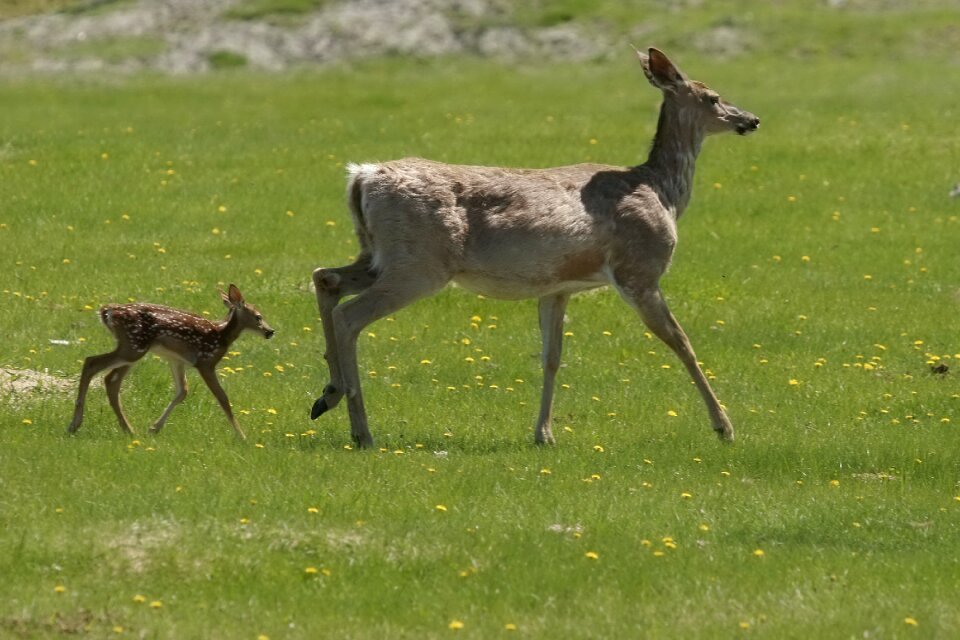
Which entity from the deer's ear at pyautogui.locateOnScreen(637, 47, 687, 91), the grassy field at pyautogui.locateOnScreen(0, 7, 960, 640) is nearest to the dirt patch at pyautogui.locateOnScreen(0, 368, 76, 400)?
the grassy field at pyautogui.locateOnScreen(0, 7, 960, 640)

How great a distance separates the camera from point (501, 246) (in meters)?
14.0

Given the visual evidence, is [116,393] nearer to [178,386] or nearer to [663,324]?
[178,386]

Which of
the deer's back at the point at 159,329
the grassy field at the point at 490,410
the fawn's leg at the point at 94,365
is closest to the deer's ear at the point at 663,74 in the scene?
the grassy field at the point at 490,410

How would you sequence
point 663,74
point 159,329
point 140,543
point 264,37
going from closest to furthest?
point 140,543
point 159,329
point 663,74
point 264,37

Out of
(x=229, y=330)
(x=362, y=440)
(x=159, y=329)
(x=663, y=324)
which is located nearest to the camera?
(x=159, y=329)

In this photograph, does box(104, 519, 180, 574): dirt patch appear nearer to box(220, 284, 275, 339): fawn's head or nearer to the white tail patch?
box(220, 284, 275, 339): fawn's head

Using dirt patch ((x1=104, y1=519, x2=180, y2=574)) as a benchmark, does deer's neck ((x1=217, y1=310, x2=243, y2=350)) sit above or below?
below

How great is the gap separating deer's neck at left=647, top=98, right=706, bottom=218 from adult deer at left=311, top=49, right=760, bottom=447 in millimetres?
75

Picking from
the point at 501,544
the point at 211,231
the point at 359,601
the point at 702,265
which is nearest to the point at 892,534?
the point at 501,544

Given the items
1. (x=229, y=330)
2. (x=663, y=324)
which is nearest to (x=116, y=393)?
(x=229, y=330)

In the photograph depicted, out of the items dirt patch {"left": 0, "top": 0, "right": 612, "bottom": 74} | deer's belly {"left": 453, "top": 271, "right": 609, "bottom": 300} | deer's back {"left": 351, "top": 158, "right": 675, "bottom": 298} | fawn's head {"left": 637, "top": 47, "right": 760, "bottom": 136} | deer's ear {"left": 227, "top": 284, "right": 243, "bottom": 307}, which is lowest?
dirt patch {"left": 0, "top": 0, "right": 612, "bottom": 74}

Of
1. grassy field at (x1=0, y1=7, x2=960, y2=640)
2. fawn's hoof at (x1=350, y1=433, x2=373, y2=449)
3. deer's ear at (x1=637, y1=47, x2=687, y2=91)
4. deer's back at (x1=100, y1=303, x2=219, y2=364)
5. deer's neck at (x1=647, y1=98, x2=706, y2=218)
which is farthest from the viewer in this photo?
deer's ear at (x1=637, y1=47, x2=687, y2=91)

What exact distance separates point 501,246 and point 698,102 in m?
2.78

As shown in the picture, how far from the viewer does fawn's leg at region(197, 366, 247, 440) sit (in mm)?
13250
